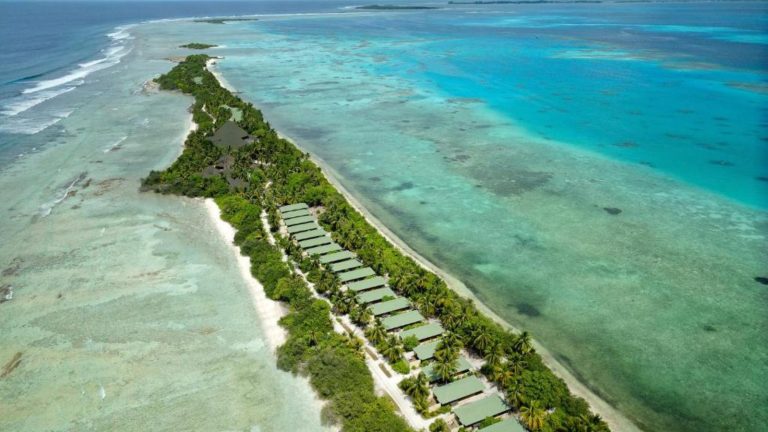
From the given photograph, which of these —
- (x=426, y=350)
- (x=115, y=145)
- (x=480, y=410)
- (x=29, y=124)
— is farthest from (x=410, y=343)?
(x=29, y=124)

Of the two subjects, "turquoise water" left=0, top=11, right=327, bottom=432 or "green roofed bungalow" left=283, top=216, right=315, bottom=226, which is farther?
"green roofed bungalow" left=283, top=216, right=315, bottom=226

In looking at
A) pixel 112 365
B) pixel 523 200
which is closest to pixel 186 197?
pixel 112 365

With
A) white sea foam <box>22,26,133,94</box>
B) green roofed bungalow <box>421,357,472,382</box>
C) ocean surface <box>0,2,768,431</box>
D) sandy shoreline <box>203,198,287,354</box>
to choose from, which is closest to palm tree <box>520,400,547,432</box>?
green roofed bungalow <box>421,357,472,382</box>

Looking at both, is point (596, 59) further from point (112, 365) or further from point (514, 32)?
point (112, 365)

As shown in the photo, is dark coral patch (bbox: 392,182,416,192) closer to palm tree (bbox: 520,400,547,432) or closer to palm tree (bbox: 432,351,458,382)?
palm tree (bbox: 432,351,458,382)

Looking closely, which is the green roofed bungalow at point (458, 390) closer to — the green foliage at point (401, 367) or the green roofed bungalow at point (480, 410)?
the green roofed bungalow at point (480, 410)
